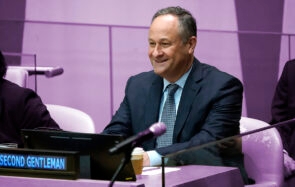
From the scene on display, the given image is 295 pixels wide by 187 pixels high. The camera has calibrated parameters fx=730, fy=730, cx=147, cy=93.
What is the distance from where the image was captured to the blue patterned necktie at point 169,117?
10.2ft

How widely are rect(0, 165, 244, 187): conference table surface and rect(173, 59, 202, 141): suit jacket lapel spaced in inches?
29.5

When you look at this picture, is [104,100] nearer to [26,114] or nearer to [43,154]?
[26,114]

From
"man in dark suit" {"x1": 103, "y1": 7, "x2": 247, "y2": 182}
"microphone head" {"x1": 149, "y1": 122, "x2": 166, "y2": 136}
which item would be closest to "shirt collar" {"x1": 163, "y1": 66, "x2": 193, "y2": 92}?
"man in dark suit" {"x1": 103, "y1": 7, "x2": 247, "y2": 182}

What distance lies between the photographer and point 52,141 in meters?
2.26

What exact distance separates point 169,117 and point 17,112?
2.22ft

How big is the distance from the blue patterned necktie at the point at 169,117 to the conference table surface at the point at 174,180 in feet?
2.53

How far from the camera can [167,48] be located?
3.18 m

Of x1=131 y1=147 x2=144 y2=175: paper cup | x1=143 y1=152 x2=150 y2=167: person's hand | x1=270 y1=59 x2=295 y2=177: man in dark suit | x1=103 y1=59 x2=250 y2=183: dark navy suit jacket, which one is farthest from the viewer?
x1=270 y1=59 x2=295 y2=177: man in dark suit

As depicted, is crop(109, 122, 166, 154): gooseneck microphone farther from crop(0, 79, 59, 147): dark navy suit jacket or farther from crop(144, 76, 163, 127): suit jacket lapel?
crop(0, 79, 59, 147): dark navy suit jacket

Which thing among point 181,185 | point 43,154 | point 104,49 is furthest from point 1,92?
point 104,49

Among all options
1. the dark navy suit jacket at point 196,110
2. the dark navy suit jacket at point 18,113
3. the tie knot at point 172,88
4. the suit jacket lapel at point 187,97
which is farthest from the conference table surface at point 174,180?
the dark navy suit jacket at point 18,113

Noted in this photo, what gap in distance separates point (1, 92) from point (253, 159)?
4.10 feet

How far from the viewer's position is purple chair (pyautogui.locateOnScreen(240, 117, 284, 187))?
241 centimetres

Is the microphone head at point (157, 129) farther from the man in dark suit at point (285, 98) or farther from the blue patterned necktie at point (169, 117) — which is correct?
the man in dark suit at point (285, 98)
